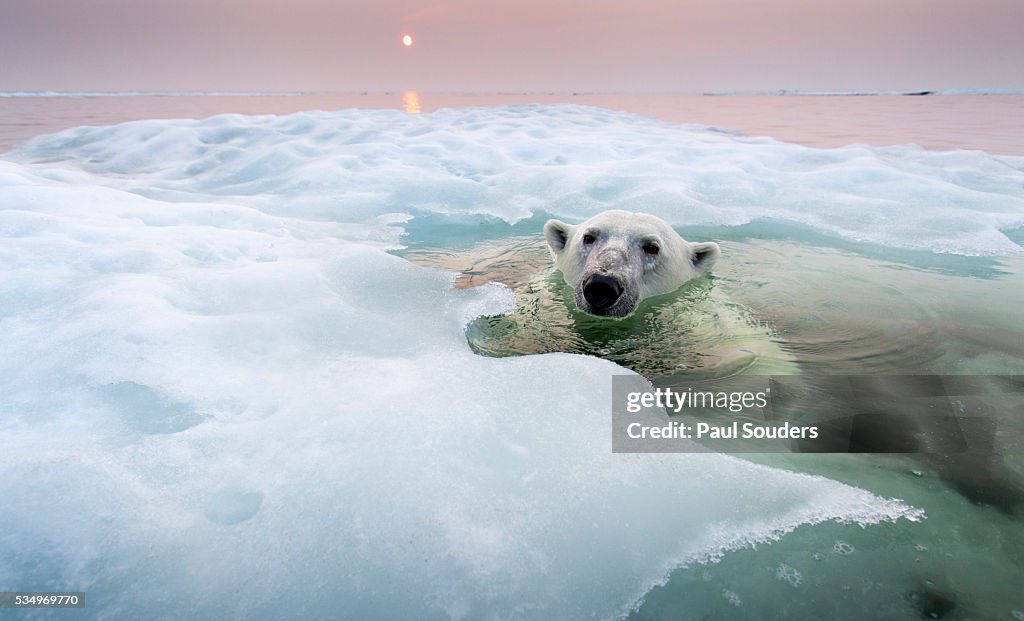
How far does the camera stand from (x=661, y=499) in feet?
6.00

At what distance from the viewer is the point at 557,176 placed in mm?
8086

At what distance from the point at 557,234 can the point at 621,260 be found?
40.6 inches

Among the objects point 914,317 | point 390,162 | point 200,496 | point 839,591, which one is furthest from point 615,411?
point 390,162

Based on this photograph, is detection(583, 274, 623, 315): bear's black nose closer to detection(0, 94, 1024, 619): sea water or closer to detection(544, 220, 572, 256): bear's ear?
detection(0, 94, 1024, 619): sea water

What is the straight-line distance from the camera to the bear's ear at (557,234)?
4.68 m

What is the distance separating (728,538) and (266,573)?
1.44 m

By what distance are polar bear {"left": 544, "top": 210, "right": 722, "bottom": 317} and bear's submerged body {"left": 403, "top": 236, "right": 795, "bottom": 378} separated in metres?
0.12

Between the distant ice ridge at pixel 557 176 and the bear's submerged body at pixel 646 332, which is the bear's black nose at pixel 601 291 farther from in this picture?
the distant ice ridge at pixel 557 176

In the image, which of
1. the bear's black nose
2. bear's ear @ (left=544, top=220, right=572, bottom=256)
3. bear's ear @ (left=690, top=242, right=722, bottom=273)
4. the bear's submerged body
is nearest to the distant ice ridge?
bear's ear @ (left=690, top=242, right=722, bottom=273)

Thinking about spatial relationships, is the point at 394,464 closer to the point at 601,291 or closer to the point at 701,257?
the point at 601,291

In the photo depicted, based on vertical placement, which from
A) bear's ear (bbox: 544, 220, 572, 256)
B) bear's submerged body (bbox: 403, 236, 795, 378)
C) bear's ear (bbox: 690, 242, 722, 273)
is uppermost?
bear's ear (bbox: 544, 220, 572, 256)

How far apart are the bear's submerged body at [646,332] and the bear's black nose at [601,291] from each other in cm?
18

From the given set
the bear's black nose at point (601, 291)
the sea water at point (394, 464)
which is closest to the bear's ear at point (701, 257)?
the sea water at point (394, 464)

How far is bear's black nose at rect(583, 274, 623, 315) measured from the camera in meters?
3.53
